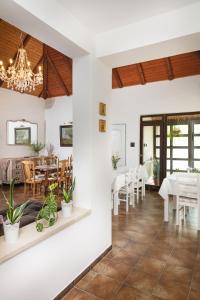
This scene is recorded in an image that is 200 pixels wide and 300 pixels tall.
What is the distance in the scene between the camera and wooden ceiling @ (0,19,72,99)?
545 centimetres

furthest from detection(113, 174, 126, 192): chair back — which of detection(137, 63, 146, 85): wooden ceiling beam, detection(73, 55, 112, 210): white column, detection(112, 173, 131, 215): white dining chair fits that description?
detection(137, 63, 146, 85): wooden ceiling beam

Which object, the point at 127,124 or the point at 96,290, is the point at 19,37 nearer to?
the point at 127,124

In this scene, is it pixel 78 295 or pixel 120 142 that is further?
pixel 120 142

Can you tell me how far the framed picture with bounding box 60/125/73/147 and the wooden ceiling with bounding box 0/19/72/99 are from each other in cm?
123

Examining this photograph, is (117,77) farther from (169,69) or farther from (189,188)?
(189,188)

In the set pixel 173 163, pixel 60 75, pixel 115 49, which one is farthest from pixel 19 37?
pixel 173 163

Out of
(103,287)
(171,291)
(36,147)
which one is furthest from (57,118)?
(171,291)

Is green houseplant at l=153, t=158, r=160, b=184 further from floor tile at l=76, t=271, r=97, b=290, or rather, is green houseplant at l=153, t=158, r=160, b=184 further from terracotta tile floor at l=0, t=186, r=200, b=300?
floor tile at l=76, t=271, r=97, b=290

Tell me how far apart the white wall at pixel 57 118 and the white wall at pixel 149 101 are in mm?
1993

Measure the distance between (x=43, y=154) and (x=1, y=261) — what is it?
274 inches

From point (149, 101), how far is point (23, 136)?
430 centimetres

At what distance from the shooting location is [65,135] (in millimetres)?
7844

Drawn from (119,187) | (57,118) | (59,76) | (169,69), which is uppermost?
(59,76)

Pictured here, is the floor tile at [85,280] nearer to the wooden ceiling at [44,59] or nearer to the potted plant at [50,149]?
the wooden ceiling at [44,59]
